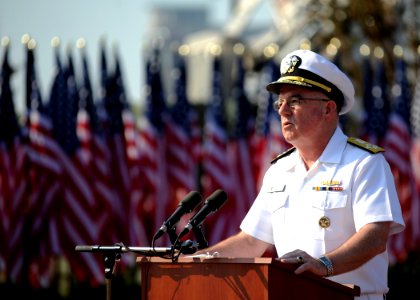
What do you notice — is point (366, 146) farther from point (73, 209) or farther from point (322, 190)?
point (73, 209)

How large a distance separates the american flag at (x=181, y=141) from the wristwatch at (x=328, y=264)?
1250cm

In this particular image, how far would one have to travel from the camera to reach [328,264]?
559 cm

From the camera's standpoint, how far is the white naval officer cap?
20.3ft

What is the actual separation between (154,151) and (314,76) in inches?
485

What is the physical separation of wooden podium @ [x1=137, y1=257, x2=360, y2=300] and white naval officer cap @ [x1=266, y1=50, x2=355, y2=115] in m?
1.20

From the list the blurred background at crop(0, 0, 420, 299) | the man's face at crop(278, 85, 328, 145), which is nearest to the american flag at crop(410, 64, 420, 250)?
the blurred background at crop(0, 0, 420, 299)

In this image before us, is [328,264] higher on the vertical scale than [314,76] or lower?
lower

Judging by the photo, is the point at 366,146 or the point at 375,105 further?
the point at 375,105

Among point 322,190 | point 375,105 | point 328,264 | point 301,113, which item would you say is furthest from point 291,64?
point 375,105

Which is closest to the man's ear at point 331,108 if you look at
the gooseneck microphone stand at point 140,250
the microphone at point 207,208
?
the microphone at point 207,208

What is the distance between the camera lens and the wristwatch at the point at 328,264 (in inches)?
219

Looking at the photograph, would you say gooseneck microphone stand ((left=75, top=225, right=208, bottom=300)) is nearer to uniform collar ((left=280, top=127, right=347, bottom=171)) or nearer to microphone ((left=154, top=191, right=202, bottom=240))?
microphone ((left=154, top=191, right=202, bottom=240))

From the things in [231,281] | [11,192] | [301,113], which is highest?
[301,113]

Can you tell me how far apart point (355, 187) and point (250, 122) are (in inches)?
529
